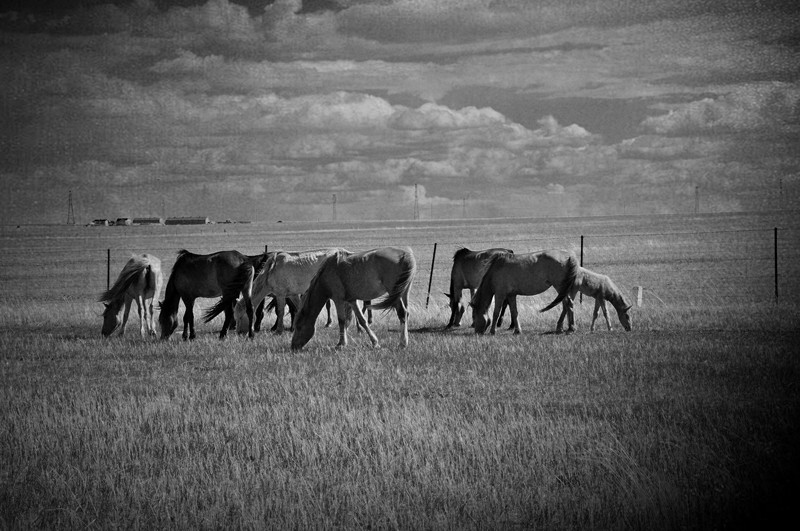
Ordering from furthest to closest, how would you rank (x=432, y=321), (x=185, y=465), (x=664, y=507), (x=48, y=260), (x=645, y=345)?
(x=48, y=260) < (x=432, y=321) < (x=645, y=345) < (x=185, y=465) < (x=664, y=507)

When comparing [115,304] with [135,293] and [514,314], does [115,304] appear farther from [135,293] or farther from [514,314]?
[514,314]

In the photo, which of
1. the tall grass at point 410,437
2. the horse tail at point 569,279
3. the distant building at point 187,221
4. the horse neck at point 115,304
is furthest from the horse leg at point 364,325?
the distant building at point 187,221

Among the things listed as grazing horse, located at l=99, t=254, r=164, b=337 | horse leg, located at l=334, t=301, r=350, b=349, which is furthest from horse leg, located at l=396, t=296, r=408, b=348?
grazing horse, located at l=99, t=254, r=164, b=337

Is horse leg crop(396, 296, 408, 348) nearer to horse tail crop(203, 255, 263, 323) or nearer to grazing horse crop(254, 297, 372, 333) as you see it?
grazing horse crop(254, 297, 372, 333)

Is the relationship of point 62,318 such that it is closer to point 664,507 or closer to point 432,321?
point 432,321

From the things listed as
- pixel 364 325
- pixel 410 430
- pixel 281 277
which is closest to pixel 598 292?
pixel 364 325

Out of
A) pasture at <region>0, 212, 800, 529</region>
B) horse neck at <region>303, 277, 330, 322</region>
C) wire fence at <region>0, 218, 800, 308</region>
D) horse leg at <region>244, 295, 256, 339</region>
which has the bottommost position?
wire fence at <region>0, 218, 800, 308</region>

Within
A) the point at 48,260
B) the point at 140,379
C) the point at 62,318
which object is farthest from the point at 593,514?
the point at 48,260

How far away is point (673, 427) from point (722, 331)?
887cm

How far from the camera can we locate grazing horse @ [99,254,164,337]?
18.0 meters

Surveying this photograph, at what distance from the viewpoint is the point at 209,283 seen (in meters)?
17.6

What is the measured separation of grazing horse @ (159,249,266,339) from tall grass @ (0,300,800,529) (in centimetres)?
276

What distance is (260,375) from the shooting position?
1228 centimetres

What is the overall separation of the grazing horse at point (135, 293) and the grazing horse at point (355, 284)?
509 centimetres
